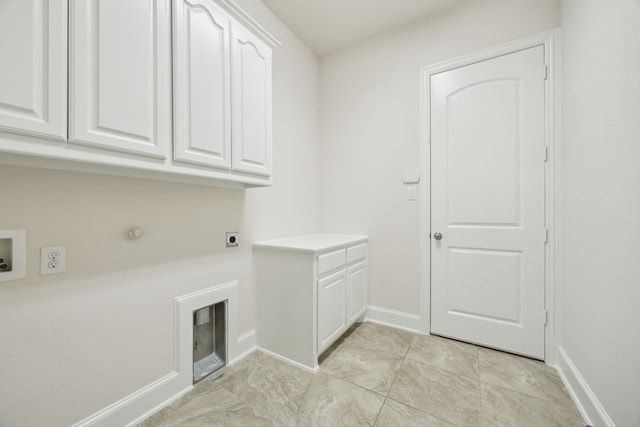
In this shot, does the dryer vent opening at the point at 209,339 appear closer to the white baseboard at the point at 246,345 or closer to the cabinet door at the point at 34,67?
the white baseboard at the point at 246,345

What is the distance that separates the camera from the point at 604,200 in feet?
3.86

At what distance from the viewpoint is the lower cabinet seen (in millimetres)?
1651

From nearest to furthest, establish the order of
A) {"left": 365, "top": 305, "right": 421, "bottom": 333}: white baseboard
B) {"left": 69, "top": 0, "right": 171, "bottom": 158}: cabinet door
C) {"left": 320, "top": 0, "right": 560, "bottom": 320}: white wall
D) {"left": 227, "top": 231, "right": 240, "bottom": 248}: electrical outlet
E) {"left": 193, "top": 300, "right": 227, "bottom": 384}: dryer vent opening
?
1. {"left": 69, "top": 0, "right": 171, "bottom": 158}: cabinet door
2. {"left": 193, "top": 300, "right": 227, "bottom": 384}: dryer vent opening
3. {"left": 227, "top": 231, "right": 240, "bottom": 248}: electrical outlet
4. {"left": 320, "top": 0, "right": 560, "bottom": 320}: white wall
5. {"left": 365, "top": 305, "right": 421, "bottom": 333}: white baseboard

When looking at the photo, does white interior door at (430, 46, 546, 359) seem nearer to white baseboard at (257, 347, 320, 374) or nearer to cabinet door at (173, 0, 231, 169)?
white baseboard at (257, 347, 320, 374)

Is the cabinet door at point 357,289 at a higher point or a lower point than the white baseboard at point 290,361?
higher

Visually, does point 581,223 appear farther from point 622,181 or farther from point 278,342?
point 278,342

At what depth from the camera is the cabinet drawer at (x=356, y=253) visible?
82.1 inches

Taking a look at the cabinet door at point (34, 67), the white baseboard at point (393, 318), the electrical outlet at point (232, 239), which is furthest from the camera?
the white baseboard at point (393, 318)

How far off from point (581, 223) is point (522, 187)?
0.48 meters

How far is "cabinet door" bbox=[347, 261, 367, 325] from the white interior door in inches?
23.5

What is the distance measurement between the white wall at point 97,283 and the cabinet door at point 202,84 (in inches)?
13.8

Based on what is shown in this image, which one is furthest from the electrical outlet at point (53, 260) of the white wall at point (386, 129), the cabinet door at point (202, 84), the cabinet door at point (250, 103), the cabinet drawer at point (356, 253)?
the white wall at point (386, 129)

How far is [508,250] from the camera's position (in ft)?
6.15

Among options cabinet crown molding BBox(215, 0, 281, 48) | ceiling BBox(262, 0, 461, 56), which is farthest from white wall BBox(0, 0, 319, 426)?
ceiling BBox(262, 0, 461, 56)
